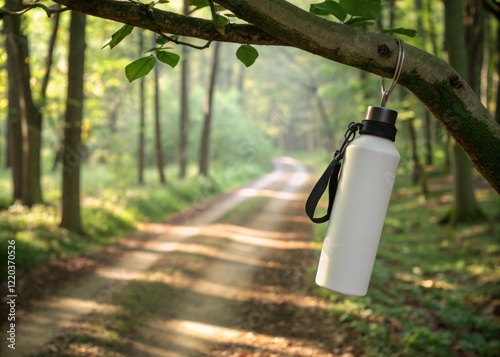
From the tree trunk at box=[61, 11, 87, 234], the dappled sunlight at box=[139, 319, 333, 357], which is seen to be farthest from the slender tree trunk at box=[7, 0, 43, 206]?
the dappled sunlight at box=[139, 319, 333, 357]

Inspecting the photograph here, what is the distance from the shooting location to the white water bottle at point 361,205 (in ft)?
5.08

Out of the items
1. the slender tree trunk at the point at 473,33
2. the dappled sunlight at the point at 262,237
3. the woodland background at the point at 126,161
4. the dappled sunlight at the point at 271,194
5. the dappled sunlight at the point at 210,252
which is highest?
the slender tree trunk at the point at 473,33

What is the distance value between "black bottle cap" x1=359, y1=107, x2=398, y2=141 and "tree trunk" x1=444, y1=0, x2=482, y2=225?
8697mm

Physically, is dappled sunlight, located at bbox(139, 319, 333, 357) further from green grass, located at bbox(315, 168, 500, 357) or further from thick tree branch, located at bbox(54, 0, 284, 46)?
thick tree branch, located at bbox(54, 0, 284, 46)

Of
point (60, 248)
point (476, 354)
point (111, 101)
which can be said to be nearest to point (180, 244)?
point (60, 248)

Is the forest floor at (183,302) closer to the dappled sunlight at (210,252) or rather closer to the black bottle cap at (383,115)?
the dappled sunlight at (210,252)

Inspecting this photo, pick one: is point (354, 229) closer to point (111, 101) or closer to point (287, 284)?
point (287, 284)

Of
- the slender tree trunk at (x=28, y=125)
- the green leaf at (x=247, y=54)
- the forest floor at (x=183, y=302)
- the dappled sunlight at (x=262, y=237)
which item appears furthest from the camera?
the dappled sunlight at (x=262, y=237)

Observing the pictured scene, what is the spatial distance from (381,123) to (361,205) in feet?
0.98

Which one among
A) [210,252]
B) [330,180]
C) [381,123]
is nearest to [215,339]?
[210,252]

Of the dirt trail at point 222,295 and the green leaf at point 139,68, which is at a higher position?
the green leaf at point 139,68

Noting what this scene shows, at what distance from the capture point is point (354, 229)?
155cm

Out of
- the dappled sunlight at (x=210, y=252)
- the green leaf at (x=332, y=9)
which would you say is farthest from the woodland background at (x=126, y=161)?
the dappled sunlight at (x=210, y=252)

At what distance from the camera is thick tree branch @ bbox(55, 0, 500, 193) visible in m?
1.55
